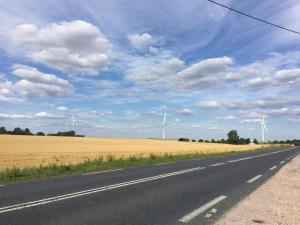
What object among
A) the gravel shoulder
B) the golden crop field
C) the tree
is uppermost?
the tree

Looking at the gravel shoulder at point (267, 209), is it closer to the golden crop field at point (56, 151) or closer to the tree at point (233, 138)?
the golden crop field at point (56, 151)

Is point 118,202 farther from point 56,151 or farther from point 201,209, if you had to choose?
point 56,151

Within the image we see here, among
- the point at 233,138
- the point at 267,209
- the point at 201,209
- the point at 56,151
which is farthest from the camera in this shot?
the point at 233,138

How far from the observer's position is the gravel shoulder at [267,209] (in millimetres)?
8164

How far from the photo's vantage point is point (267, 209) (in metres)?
9.68

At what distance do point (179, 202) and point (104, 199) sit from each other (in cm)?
189

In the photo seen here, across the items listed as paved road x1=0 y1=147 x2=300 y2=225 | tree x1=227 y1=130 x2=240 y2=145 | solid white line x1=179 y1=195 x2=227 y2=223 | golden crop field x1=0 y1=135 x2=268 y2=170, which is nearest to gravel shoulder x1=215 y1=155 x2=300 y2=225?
paved road x1=0 y1=147 x2=300 y2=225

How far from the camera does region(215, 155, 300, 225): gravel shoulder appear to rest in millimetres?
8164

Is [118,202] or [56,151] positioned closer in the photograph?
[118,202]

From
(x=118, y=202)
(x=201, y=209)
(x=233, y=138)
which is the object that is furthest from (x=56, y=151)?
(x=233, y=138)

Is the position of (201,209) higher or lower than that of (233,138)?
lower

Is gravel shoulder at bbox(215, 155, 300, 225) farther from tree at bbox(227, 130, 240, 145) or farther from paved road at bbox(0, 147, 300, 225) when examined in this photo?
tree at bbox(227, 130, 240, 145)

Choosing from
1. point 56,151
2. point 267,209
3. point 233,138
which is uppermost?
point 233,138

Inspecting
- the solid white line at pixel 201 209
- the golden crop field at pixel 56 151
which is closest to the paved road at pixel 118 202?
the solid white line at pixel 201 209
